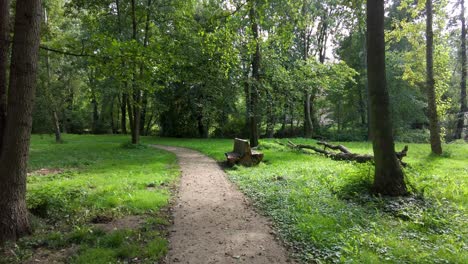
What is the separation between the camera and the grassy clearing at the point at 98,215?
4.53 metres

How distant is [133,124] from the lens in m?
20.3

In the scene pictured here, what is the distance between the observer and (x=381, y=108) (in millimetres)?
7223

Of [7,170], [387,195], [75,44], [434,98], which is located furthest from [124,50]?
[434,98]

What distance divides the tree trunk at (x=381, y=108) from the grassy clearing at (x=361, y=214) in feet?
1.30

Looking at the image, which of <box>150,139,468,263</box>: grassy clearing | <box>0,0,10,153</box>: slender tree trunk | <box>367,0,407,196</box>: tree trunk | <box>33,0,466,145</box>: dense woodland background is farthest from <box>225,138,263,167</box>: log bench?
<box>0,0,10,153</box>: slender tree trunk

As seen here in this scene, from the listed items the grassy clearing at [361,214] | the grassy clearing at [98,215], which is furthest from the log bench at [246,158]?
the grassy clearing at [98,215]

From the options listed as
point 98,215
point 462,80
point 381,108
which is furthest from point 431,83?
point 98,215

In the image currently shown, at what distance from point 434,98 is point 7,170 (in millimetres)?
15391

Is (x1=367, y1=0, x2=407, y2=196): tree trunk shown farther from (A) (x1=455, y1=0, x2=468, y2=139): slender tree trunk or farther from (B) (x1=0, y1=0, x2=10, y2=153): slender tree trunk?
(A) (x1=455, y1=0, x2=468, y2=139): slender tree trunk

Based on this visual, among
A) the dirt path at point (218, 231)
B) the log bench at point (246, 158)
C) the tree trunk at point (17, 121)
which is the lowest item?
the dirt path at point (218, 231)

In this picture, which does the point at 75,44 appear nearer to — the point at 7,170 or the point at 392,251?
the point at 7,170

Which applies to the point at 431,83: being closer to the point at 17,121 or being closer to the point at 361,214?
the point at 361,214

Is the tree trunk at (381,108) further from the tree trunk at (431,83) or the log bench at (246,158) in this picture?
the tree trunk at (431,83)

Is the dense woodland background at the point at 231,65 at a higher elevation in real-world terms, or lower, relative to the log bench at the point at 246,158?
higher
